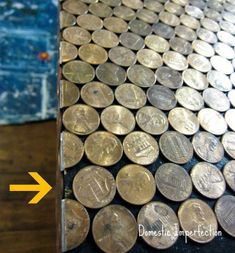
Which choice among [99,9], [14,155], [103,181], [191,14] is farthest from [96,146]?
[191,14]

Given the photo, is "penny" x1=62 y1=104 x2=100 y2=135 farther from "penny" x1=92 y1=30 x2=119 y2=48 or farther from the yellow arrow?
"penny" x1=92 y1=30 x2=119 y2=48

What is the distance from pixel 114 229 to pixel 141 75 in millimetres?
729

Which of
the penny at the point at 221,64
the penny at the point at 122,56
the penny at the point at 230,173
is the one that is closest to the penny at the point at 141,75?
Answer: the penny at the point at 122,56

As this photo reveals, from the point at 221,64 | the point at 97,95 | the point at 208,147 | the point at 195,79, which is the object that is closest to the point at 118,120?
the point at 97,95

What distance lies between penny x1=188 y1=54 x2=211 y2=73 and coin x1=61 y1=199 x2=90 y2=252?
947 mm

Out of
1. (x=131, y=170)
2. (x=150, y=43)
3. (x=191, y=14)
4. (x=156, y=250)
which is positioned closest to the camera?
(x=156, y=250)

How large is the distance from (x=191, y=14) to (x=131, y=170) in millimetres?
1219

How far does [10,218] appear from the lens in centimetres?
111

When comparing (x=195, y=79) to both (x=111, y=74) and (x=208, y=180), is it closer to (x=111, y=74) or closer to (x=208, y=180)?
(x=111, y=74)

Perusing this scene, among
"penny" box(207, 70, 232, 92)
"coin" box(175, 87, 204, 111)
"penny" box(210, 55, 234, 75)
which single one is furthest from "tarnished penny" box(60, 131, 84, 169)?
"penny" box(210, 55, 234, 75)

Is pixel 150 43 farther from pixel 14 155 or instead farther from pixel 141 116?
pixel 14 155

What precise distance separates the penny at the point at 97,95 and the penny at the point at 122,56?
0.60ft

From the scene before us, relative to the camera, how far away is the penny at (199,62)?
5.08 ft

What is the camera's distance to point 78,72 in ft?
4.37
